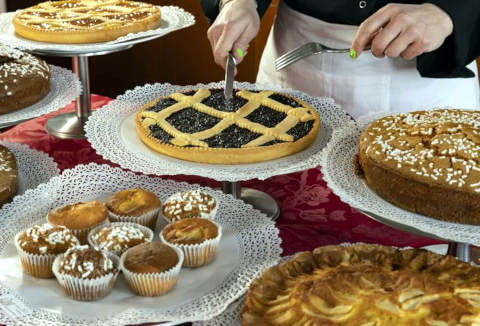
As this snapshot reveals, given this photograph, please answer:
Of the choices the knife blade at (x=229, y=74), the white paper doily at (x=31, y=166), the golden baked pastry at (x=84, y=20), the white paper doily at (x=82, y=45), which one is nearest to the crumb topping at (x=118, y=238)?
the white paper doily at (x=31, y=166)

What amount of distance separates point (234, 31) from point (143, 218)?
552 millimetres

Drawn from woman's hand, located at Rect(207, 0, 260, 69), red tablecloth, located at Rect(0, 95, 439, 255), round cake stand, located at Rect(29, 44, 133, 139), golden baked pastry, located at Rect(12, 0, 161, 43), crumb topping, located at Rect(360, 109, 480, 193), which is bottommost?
red tablecloth, located at Rect(0, 95, 439, 255)

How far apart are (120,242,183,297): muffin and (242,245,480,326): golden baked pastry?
17cm

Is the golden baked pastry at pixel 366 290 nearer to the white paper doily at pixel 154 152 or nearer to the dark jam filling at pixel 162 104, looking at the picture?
the white paper doily at pixel 154 152

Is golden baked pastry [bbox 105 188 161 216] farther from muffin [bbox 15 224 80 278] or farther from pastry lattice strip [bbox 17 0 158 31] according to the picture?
pastry lattice strip [bbox 17 0 158 31]

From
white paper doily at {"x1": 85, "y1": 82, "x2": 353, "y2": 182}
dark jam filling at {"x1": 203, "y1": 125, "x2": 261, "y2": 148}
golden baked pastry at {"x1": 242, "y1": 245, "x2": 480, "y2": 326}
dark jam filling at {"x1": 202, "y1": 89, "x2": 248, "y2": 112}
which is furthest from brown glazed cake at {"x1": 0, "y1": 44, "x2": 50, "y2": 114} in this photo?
golden baked pastry at {"x1": 242, "y1": 245, "x2": 480, "y2": 326}

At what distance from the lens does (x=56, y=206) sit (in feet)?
4.41

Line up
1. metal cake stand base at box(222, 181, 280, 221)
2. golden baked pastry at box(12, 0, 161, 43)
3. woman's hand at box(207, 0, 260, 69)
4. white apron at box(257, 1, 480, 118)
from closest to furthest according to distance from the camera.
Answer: metal cake stand base at box(222, 181, 280, 221)
woman's hand at box(207, 0, 260, 69)
white apron at box(257, 1, 480, 118)
golden baked pastry at box(12, 0, 161, 43)

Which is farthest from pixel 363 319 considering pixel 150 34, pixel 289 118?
pixel 150 34

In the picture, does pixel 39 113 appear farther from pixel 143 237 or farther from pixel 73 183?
pixel 143 237

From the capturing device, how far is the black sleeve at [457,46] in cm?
156

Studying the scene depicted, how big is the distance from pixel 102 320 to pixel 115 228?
20 centimetres

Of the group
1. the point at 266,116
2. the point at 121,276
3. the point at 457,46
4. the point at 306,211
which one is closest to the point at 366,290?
the point at 121,276

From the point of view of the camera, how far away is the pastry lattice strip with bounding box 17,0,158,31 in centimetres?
202
